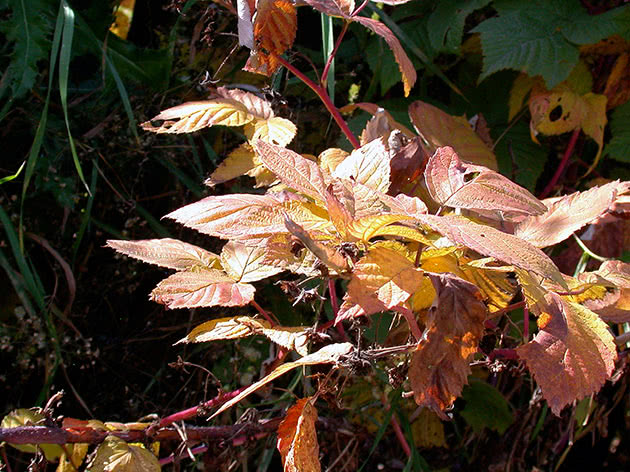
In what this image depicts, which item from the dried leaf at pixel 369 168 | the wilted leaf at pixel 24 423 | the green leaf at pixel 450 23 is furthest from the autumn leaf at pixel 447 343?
the green leaf at pixel 450 23

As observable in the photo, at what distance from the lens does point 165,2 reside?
1545 millimetres

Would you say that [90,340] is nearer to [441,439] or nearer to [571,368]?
[441,439]

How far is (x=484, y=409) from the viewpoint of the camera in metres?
1.27

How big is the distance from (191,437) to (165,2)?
1.04 metres

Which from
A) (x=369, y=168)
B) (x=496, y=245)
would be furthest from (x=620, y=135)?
(x=496, y=245)

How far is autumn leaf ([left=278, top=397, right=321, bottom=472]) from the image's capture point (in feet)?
2.25

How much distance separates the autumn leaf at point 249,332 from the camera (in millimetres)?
724

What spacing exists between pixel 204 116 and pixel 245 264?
0.21 metres

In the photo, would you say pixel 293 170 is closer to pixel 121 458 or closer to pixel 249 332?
pixel 249 332

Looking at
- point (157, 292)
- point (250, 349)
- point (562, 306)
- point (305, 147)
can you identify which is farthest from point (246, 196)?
→ point (305, 147)

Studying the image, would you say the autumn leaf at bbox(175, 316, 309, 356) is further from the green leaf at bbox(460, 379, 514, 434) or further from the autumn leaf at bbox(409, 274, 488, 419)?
the green leaf at bbox(460, 379, 514, 434)

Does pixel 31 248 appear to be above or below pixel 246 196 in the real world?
below

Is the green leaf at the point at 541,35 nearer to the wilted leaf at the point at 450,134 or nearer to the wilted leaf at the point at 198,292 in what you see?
the wilted leaf at the point at 450,134

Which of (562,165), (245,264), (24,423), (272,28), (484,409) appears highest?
(272,28)
